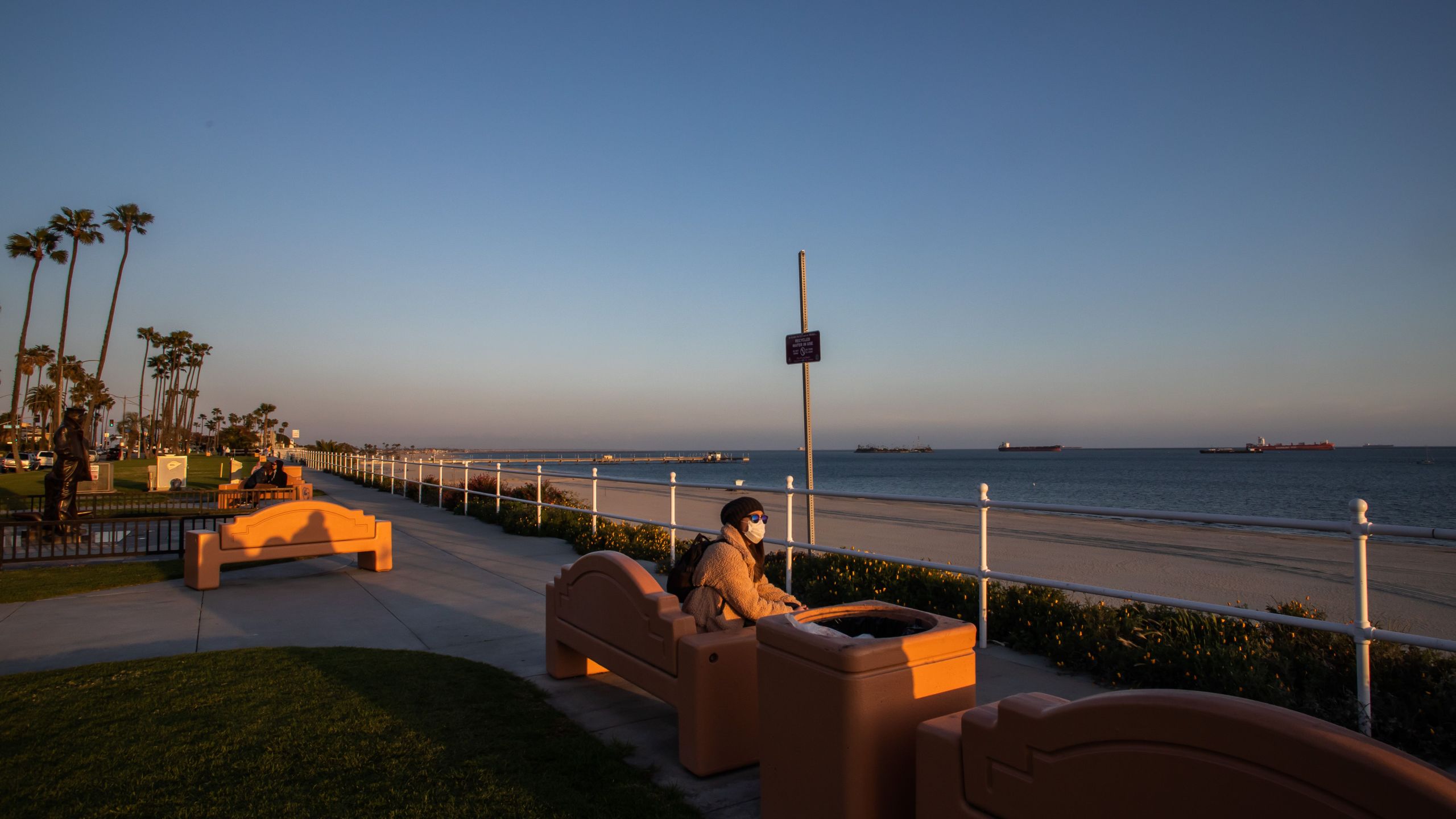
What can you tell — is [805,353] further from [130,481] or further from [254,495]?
[130,481]

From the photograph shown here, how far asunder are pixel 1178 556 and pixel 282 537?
14.6 meters

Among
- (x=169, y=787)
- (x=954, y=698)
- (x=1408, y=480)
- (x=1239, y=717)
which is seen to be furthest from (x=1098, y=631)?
(x=1408, y=480)

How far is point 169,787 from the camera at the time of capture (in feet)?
12.4

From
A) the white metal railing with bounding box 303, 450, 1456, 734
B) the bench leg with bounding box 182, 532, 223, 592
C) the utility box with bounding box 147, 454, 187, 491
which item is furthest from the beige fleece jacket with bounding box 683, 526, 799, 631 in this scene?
the utility box with bounding box 147, 454, 187, 491

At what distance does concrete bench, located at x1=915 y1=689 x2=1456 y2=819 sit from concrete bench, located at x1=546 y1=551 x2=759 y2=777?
1343 mm

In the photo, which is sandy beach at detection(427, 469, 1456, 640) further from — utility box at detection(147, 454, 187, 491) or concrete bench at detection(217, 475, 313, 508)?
utility box at detection(147, 454, 187, 491)

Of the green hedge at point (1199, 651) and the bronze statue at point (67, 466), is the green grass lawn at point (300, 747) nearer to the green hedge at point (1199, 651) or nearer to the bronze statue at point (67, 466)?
the green hedge at point (1199, 651)

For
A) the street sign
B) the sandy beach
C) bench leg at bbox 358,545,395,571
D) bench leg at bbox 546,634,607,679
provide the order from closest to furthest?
1. bench leg at bbox 546,634,607,679
2. the street sign
3. bench leg at bbox 358,545,395,571
4. the sandy beach

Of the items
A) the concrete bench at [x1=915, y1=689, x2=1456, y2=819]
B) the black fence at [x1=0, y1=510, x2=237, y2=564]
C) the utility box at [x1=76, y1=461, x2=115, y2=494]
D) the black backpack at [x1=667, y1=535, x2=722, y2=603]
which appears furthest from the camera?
the utility box at [x1=76, y1=461, x2=115, y2=494]

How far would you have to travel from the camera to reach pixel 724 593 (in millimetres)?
4348

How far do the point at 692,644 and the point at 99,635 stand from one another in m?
5.97

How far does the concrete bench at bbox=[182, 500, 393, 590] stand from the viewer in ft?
30.1

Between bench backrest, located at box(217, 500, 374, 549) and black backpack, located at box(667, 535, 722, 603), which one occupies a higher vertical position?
black backpack, located at box(667, 535, 722, 603)

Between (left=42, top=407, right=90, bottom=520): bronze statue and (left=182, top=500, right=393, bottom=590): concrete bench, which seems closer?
(left=182, top=500, right=393, bottom=590): concrete bench
